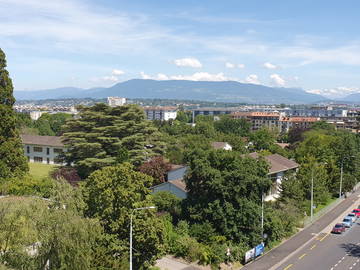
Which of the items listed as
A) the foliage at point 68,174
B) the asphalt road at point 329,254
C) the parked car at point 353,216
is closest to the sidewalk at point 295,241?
the asphalt road at point 329,254

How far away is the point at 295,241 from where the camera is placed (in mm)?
39094

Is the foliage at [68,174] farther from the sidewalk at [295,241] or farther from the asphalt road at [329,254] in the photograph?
the asphalt road at [329,254]

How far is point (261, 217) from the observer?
36.2 metres

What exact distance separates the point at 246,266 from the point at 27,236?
18.8 metres

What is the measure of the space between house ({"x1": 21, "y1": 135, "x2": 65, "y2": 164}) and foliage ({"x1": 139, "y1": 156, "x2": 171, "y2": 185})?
30.3m

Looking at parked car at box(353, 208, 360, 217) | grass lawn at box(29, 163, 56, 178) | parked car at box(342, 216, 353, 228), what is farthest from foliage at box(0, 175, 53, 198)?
parked car at box(353, 208, 360, 217)

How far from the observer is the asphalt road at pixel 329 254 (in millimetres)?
32156

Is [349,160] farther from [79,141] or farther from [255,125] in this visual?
[255,125]

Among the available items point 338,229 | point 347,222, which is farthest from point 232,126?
point 338,229

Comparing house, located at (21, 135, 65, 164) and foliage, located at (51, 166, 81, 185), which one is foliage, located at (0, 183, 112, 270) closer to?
foliage, located at (51, 166, 81, 185)

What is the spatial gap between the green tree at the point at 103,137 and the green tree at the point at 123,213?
21152 millimetres

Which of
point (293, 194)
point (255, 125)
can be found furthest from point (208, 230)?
point (255, 125)

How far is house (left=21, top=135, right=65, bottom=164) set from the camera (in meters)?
75.2

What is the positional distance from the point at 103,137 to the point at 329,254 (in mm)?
27965
